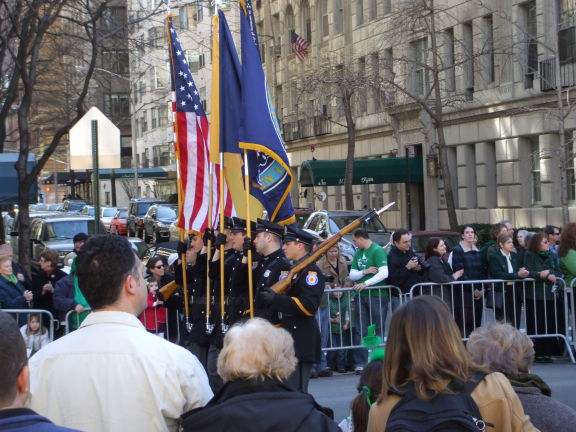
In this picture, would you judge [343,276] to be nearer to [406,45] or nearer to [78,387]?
[78,387]

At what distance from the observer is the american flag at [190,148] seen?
10465 millimetres

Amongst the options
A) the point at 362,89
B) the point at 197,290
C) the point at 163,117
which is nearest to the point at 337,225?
the point at 362,89

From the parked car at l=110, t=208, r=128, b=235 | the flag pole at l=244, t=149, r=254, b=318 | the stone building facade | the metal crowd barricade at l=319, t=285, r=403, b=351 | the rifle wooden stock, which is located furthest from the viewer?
the parked car at l=110, t=208, r=128, b=235

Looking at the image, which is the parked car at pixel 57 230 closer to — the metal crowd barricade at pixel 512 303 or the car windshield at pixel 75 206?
the metal crowd barricade at pixel 512 303

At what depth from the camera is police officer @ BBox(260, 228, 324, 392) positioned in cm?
734

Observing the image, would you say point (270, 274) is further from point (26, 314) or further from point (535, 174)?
point (535, 174)

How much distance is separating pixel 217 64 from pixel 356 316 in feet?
14.1

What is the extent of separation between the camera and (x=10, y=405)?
2.80m

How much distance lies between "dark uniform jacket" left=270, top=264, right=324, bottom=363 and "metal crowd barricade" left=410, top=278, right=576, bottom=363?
14.8 feet

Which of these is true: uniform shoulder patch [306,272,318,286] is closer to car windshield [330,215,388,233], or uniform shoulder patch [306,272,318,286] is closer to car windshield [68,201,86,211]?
car windshield [330,215,388,233]

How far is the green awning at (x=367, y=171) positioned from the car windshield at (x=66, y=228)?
11676mm

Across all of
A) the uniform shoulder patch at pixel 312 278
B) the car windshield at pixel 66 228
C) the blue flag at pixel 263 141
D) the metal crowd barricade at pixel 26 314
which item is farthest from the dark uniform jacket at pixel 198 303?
the car windshield at pixel 66 228

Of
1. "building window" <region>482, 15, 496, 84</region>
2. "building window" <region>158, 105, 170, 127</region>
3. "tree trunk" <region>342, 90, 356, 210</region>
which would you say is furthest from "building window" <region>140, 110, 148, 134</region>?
"building window" <region>482, 15, 496, 84</region>

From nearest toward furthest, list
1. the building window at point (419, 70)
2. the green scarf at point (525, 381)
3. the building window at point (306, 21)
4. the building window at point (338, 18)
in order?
the green scarf at point (525, 381), the building window at point (419, 70), the building window at point (338, 18), the building window at point (306, 21)
